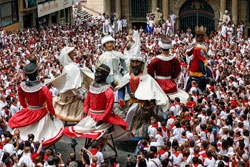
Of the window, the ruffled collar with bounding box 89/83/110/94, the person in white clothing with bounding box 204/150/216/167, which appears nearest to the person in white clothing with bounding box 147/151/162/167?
the person in white clothing with bounding box 204/150/216/167

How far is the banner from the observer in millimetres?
39031

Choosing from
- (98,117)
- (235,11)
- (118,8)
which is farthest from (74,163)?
(118,8)

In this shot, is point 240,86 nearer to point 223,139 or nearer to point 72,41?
point 223,139

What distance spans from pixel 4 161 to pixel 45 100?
2.36 metres

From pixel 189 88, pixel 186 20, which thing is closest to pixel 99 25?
pixel 186 20

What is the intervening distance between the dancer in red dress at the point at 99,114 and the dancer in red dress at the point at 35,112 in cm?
64

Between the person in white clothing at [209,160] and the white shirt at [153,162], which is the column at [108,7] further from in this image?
the person in white clothing at [209,160]

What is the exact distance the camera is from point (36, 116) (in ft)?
48.0

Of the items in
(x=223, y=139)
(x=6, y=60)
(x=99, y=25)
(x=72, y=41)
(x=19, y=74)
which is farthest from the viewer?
(x=99, y=25)

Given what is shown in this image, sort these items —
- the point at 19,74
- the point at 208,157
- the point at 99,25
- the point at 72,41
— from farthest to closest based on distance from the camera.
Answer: the point at 99,25 → the point at 72,41 → the point at 19,74 → the point at 208,157

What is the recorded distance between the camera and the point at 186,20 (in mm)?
41375

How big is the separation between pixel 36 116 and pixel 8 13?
23930 millimetres

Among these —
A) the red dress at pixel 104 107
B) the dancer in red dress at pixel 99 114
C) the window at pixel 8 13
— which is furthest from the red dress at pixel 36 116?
the window at pixel 8 13

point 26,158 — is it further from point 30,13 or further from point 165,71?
point 30,13
